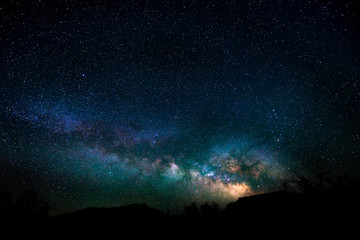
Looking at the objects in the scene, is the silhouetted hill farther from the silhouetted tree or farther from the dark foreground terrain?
the silhouetted tree

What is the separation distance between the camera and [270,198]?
15.3 m

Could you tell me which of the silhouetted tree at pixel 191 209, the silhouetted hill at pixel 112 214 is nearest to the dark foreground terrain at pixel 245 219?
the silhouetted hill at pixel 112 214

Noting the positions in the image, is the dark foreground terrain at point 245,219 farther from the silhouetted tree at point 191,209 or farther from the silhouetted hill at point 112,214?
the silhouetted tree at point 191,209

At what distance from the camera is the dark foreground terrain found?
412 inches

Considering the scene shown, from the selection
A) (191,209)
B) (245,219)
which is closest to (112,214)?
(245,219)

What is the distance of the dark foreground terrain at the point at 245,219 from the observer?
10.5m

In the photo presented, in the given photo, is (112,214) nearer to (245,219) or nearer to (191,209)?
(245,219)

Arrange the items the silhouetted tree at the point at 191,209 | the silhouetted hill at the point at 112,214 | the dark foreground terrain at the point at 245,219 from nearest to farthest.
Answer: the dark foreground terrain at the point at 245,219 < the silhouetted hill at the point at 112,214 < the silhouetted tree at the point at 191,209

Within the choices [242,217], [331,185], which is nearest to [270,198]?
[242,217]

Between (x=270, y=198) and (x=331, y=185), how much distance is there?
30288 mm

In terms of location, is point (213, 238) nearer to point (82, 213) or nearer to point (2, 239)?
point (82, 213)

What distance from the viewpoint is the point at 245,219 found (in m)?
12.7

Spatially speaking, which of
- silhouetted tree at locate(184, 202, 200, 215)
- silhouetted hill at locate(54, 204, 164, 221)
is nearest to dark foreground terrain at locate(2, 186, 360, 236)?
silhouetted hill at locate(54, 204, 164, 221)

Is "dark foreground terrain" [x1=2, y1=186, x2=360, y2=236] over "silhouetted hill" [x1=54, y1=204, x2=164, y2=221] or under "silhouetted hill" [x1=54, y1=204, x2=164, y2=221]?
under
